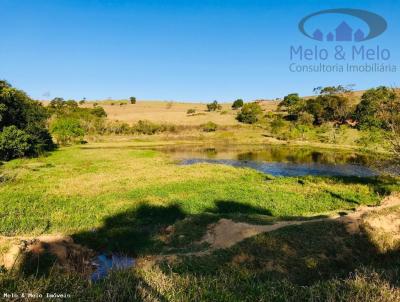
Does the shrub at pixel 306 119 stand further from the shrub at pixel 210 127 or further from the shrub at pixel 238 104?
the shrub at pixel 238 104

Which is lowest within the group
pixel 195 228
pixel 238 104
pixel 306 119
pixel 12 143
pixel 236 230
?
pixel 195 228

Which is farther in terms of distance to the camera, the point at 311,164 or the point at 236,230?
the point at 311,164

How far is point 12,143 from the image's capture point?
2322 inches

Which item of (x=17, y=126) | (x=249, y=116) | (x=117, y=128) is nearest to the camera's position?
(x=17, y=126)

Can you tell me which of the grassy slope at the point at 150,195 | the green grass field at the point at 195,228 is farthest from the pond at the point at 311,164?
the grassy slope at the point at 150,195

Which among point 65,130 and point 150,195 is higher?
point 65,130

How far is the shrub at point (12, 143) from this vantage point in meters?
58.6

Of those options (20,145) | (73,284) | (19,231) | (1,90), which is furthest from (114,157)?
(73,284)

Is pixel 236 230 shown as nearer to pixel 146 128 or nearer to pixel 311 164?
pixel 311 164

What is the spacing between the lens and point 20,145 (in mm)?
60719

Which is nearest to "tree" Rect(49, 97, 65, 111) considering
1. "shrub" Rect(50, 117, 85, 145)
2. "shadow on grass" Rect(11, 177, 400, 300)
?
"shrub" Rect(50, 117, 85, 145)

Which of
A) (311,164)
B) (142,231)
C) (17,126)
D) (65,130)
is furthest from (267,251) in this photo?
(65,130)

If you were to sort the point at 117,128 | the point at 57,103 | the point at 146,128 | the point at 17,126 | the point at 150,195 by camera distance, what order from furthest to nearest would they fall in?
the point at 57,103
the point at 146,128
the point at 117,128
the point at 17,126
the point at 150,195

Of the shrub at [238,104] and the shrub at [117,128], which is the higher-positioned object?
the shrub at [238,104]
